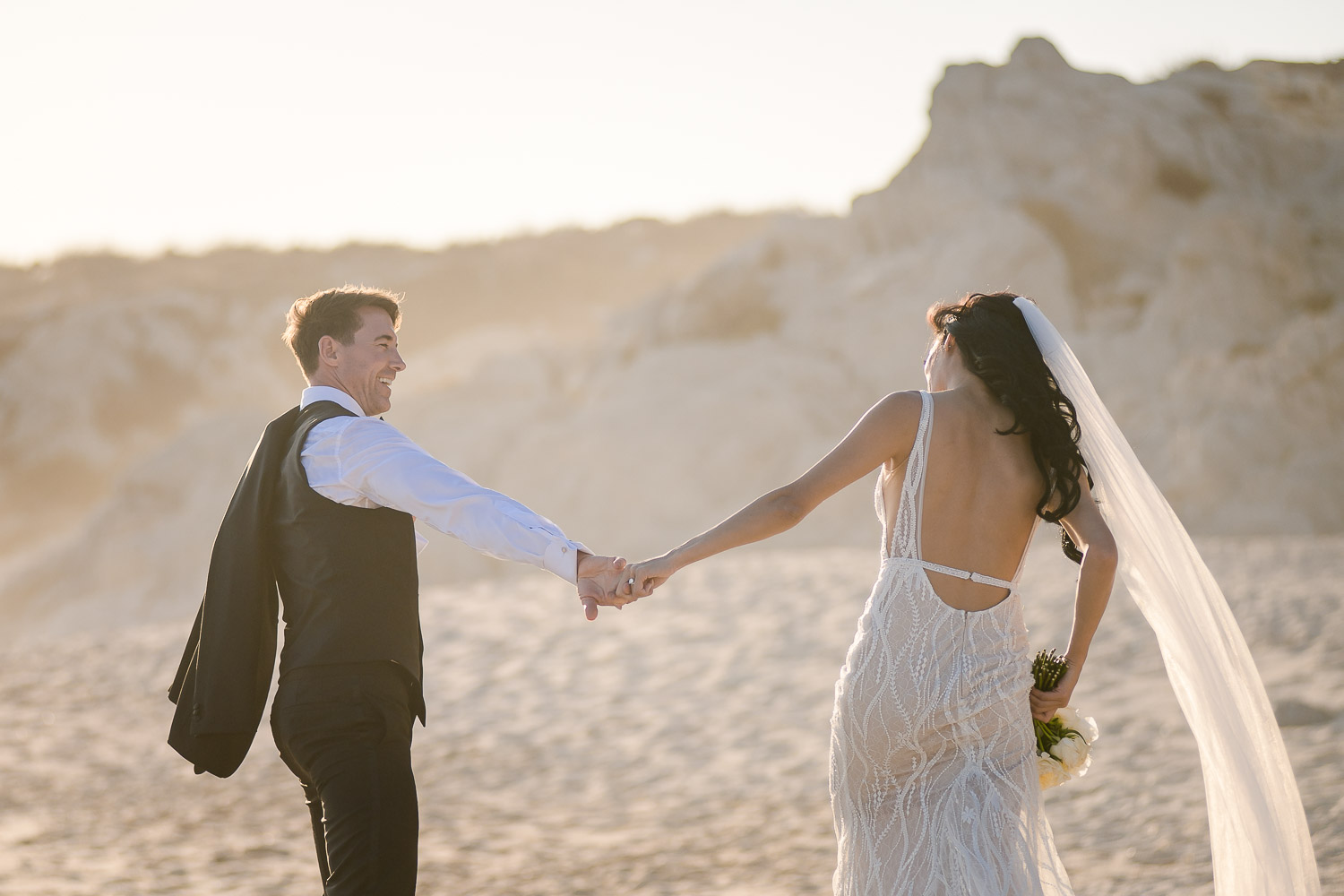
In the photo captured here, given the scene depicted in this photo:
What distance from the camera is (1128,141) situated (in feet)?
57.2

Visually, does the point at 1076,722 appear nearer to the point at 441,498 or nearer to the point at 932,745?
the point at 932,745

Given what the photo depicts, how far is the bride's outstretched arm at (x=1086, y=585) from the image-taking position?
9.57ft

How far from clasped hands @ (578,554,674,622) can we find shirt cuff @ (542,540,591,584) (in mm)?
167

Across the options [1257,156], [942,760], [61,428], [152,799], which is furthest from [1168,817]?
[61,428]

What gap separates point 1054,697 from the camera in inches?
116

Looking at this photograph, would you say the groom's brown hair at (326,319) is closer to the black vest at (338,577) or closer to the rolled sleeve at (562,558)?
the black vest at (338,577)

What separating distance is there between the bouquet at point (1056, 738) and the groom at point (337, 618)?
1.40m

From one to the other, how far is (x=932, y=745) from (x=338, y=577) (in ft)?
5.06

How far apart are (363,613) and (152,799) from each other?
520 cm

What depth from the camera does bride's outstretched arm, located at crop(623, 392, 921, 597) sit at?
2750mm

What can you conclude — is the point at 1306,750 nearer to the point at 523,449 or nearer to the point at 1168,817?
the point at 1168,817

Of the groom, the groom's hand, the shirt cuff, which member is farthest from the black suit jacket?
the groom's hand

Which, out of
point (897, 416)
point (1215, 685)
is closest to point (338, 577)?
point (897, 416)

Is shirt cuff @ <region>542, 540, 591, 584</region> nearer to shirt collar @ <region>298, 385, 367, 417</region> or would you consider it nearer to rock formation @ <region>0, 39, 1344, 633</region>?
shirt collar @ <region>298, 385, 367, 417</region>
